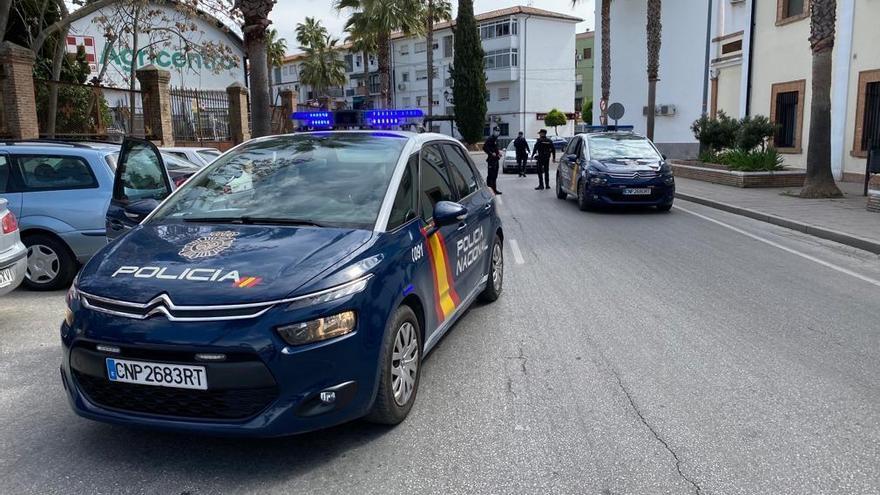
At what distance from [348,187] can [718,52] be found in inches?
1194

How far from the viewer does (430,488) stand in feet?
10.8

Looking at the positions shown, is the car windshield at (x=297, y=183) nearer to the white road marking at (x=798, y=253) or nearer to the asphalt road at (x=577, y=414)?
the asphalt road at (x=577, y=414)

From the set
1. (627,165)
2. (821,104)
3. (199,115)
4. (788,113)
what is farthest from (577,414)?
(199,115)

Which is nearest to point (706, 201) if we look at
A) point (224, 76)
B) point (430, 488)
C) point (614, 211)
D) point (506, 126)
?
point (614, 211)

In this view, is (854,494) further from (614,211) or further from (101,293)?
(614,211)

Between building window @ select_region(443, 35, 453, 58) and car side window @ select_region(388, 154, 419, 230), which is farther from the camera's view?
building window @ select_region(443, 35, 453, 58)

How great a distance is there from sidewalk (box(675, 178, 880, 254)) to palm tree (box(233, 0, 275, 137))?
9850 millimetres

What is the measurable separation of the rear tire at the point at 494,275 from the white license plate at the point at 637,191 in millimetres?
7210

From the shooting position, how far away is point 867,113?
59.9ft

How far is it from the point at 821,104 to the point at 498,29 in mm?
53140

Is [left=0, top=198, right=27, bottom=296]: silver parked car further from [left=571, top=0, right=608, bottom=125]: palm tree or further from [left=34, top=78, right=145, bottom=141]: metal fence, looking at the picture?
[left=571, top=0, right=608, bottom=125]: palm tree

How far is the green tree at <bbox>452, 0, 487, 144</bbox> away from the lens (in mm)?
54562

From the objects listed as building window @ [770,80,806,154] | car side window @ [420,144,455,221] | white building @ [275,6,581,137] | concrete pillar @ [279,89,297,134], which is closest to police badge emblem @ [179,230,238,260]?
car side window @ [420,144,455,221]

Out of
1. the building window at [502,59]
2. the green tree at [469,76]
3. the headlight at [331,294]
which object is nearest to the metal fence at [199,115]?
the headlight at [331,294]
